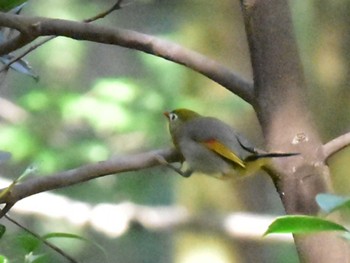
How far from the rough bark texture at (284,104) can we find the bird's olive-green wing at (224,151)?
0.03 m

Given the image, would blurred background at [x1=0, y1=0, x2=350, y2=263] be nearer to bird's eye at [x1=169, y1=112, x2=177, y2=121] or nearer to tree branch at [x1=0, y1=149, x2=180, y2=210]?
bird's eye at [x1=169, y1=112, x2=177, y2=121]

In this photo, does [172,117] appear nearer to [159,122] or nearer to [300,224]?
[300,224]

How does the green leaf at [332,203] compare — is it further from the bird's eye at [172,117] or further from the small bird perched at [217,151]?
the bird's eye at [172,117]

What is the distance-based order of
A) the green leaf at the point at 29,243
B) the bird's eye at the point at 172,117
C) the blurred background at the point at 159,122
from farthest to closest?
the blurred background at the point at 159,122, the bird's eye at the point at 172,117, the green leaf at the point at 29,243

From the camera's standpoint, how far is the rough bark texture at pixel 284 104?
645mm

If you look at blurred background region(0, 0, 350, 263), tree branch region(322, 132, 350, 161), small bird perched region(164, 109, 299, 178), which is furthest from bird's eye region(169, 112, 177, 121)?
blurred background region(0, 0, 350, 263)

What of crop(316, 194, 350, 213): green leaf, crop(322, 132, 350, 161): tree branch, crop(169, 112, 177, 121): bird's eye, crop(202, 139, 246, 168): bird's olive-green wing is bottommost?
crop(169, 112, 177, 121): bird's eye

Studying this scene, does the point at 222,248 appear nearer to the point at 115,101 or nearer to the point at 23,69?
the point at 115,101

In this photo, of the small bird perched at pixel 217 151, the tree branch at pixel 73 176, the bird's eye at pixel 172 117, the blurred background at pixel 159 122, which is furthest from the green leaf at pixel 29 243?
the blurred background at pixel 159 122

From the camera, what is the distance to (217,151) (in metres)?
0.68

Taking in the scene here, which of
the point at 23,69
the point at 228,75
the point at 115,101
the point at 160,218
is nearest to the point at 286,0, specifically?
the point at 228,75

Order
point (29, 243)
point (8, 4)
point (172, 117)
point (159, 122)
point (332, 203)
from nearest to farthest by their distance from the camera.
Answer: point (332, 203) → point (29, 243) → point (8, 4) → point (172, 117) → point (159, 122)

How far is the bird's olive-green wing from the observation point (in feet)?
2.19

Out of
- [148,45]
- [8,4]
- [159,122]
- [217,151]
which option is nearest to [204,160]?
[217,151]
